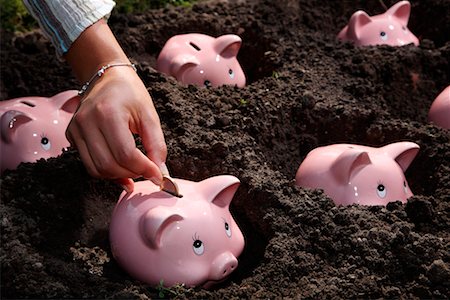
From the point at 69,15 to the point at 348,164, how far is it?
3.14 ft

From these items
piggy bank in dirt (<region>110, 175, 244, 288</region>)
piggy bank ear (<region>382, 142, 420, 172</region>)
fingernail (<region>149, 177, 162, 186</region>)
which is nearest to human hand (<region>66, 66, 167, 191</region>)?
fingernail (<region>149, 177, 162, 186</region>)

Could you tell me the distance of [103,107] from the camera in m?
1.98

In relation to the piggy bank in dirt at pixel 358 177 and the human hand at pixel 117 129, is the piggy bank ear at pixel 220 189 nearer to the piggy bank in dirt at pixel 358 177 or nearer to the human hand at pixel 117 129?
the human hand at pixel 117 129

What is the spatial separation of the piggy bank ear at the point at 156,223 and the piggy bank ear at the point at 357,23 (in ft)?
5.32

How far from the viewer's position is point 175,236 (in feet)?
7.07

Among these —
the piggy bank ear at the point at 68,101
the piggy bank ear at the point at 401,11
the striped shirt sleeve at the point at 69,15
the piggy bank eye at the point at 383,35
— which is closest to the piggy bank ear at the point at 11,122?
the piggy bank ear at the point at 68,101

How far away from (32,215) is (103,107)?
1.89ft

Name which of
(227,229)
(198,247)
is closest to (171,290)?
(198,247)

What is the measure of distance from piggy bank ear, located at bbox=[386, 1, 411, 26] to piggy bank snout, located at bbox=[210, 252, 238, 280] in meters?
1.76

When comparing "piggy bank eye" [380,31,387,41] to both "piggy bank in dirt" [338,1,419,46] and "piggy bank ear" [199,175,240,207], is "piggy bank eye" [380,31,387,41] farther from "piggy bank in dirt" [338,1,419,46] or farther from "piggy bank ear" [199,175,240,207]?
"piggy bank ear" [199,175,240,207]

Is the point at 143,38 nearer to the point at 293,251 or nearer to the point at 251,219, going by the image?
the point at 251,219

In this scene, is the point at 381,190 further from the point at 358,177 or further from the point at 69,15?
the point at 69,15

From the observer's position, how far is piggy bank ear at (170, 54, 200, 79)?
3094 mm

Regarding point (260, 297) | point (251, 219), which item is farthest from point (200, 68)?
point (260, 297)
